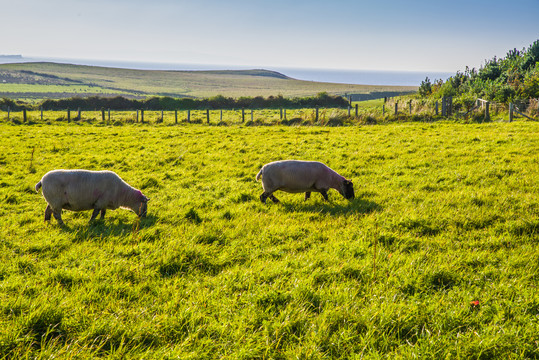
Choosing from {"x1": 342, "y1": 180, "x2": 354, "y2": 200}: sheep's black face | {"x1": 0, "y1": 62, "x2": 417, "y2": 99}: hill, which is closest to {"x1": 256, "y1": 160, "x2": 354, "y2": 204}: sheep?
{"x1": 342, "y1": 180, "x2": 354, "y2": 200}: sheep's black face

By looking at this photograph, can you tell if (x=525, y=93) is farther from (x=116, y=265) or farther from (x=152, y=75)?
(x=152, y=75)

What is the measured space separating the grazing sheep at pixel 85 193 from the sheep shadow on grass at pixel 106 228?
34cm

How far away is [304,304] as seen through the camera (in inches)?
162

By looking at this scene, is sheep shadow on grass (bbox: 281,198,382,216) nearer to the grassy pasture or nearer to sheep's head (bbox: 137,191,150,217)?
the grassy pasture

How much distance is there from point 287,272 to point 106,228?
4369 mm

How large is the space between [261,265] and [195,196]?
4.95 metres

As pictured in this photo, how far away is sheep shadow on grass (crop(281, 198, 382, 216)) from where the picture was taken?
25.9ft

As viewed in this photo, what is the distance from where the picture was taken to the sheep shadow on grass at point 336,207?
7.89 meters

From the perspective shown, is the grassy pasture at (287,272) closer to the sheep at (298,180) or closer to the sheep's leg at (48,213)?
the sheep's leg at (48,213)

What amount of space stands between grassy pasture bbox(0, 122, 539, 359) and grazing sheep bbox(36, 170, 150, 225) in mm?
403

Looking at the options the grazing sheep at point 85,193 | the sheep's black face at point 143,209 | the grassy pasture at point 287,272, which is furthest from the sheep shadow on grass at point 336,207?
the grazing sheep at point 85,193

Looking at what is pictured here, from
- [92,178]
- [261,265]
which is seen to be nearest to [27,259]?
[92,178]

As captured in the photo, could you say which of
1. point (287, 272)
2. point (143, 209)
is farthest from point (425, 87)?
point (287, 272)

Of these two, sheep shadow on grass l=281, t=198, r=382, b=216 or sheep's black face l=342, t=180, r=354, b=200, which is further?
sheep's black face l=342, t=180, r=354, b=200
